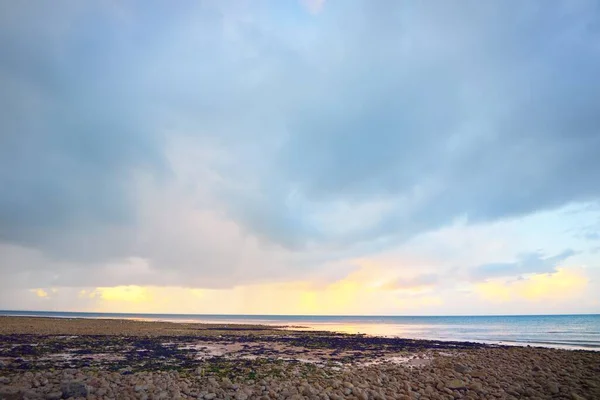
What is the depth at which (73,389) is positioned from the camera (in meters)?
13.5

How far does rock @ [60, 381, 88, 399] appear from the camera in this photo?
13.3 m

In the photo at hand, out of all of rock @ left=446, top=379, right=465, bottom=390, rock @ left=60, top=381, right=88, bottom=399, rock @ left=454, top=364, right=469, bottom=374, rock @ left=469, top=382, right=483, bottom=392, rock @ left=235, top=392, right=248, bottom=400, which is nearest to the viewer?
rock @ left=60, top=381, right=88, bottom=399

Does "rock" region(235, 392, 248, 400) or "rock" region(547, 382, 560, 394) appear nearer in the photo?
"rock" region(235, 392, 248, 400)

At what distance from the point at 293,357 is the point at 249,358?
10.8ft

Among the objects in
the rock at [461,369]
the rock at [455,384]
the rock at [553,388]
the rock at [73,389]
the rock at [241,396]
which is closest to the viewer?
the rock at [73,389]

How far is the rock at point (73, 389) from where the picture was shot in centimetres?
1333

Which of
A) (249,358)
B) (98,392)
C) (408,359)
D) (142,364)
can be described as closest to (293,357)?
(249,358)

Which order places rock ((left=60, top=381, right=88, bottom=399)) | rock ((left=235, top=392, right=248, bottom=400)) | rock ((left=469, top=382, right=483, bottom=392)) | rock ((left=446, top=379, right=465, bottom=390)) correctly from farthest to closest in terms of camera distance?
rock ((left=446, top=379, right=465, bottom=390)) < rock ((left=469, top=382, right=483, bottom=392)) < rock ((left=235, top=392, right=248, bottom=400)) < rock ((left=60, top=381, right=88, bottom=399))

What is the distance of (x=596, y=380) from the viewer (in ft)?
57.3

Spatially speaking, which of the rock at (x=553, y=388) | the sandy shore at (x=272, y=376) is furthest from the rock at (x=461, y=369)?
the rock at (x=553, y=388)

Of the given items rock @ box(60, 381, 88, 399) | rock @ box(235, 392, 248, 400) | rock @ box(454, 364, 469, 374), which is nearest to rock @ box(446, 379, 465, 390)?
rock @ box(454, 364, 469, 374)

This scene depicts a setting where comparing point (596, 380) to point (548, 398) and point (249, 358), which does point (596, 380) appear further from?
point (249, 358)

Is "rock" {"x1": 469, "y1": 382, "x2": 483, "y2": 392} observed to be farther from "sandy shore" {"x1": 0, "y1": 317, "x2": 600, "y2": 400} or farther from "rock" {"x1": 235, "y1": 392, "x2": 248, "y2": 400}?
"rock" {"x1": 235, "y1": 392, "x2": 248, "y2": 400}

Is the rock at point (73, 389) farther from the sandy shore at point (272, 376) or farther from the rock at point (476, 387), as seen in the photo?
the rock at point (476, 387)
